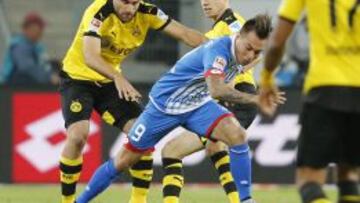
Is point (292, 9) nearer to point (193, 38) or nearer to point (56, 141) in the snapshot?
point (193, 38)

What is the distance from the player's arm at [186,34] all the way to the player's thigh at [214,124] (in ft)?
4.17

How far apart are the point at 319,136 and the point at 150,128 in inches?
122

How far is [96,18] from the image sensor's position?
35.0 ft

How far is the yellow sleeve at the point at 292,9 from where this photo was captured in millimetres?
7074

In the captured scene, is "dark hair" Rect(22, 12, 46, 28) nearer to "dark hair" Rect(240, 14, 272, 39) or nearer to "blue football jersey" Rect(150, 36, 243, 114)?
"blue football jersey" Rect(150, 36, 243, 114)

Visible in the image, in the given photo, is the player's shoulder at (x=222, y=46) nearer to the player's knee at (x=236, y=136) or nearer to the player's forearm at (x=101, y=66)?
the player's knee at (x=236, y=136)

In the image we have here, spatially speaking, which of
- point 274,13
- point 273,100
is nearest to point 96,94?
point 273,100

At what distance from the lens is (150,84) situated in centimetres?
1708

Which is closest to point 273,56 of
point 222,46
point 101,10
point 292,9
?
point 292,9

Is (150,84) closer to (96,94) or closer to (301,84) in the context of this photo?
(301,84)

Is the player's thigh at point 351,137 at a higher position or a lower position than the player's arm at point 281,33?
lower

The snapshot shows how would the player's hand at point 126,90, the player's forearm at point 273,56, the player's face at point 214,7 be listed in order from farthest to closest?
1. the player's face at point 214,7
2. the player's hand at point 126,90
3. the player's forearm at point 273,56

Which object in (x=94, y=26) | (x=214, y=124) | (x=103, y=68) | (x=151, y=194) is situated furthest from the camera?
(x=151, y=194)

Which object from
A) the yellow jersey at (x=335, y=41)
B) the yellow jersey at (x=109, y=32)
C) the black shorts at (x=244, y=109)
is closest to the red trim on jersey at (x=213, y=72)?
the yellow jersey at (x=109, y=32)
